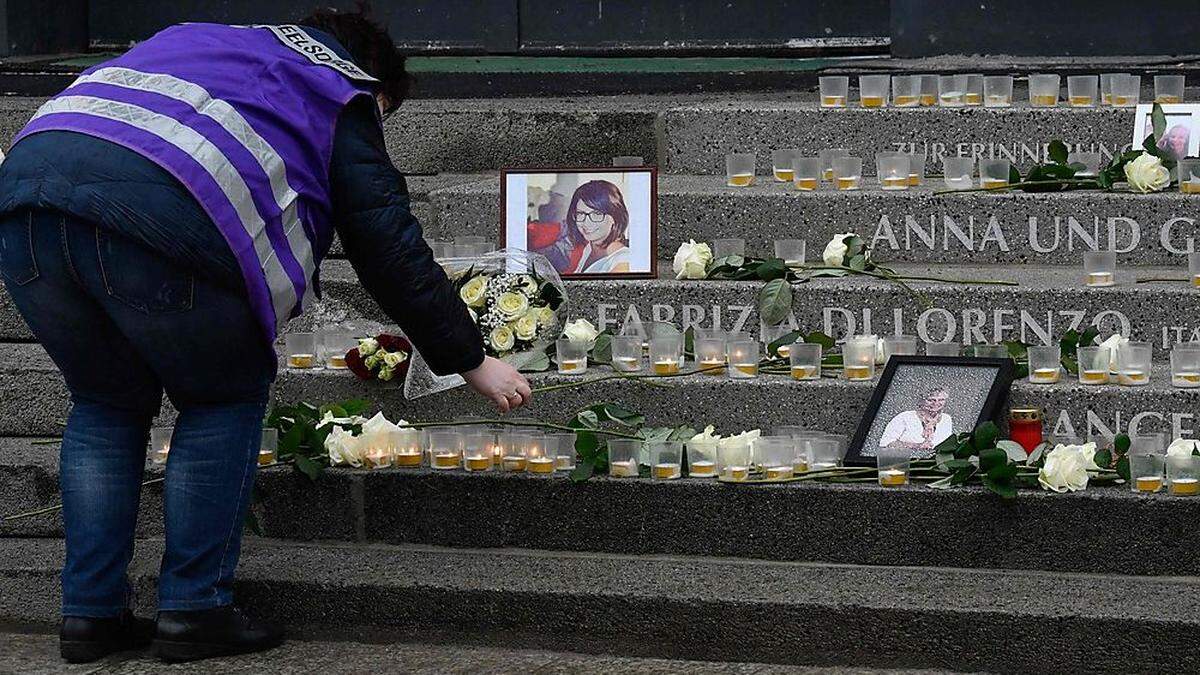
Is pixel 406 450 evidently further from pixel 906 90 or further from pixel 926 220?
pixel 906 90

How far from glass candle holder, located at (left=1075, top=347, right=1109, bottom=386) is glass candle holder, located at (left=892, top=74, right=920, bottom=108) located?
53.6 inches

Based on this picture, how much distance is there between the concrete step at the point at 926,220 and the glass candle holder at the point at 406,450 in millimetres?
1045

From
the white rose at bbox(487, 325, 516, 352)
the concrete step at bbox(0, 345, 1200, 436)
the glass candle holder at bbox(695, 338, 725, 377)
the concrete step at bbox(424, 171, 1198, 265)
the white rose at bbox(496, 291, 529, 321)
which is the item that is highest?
the concrete step at bbox(424, 171, 1198, 265)

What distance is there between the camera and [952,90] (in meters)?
5.70

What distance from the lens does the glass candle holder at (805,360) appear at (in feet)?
15.4

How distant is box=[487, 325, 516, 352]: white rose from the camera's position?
4.76 meters

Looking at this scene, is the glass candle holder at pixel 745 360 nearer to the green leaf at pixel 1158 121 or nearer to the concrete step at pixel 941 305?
the concrete step at pixel 941 305

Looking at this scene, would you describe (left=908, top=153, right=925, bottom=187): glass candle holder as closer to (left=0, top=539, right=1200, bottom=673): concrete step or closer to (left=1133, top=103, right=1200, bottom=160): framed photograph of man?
(left=1133, top=103, right=1200, bottom=160): framed photograph of man

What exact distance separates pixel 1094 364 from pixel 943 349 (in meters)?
0.38

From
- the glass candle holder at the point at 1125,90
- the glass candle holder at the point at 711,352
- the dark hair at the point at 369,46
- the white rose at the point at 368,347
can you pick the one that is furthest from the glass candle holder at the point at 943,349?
the dark hair at the point at 369,46

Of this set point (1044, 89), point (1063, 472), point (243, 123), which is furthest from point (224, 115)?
point (1044, 89)

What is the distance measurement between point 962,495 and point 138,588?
1848mm

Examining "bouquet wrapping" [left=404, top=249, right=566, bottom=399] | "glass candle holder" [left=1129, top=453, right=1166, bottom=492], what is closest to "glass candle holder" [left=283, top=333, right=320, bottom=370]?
"bouquet wrapping" [left=404, top=249, right=566, bottom=399]

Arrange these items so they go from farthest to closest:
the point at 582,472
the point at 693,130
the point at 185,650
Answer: the point at 693,130, the point at 582,472, the point at 185,650
